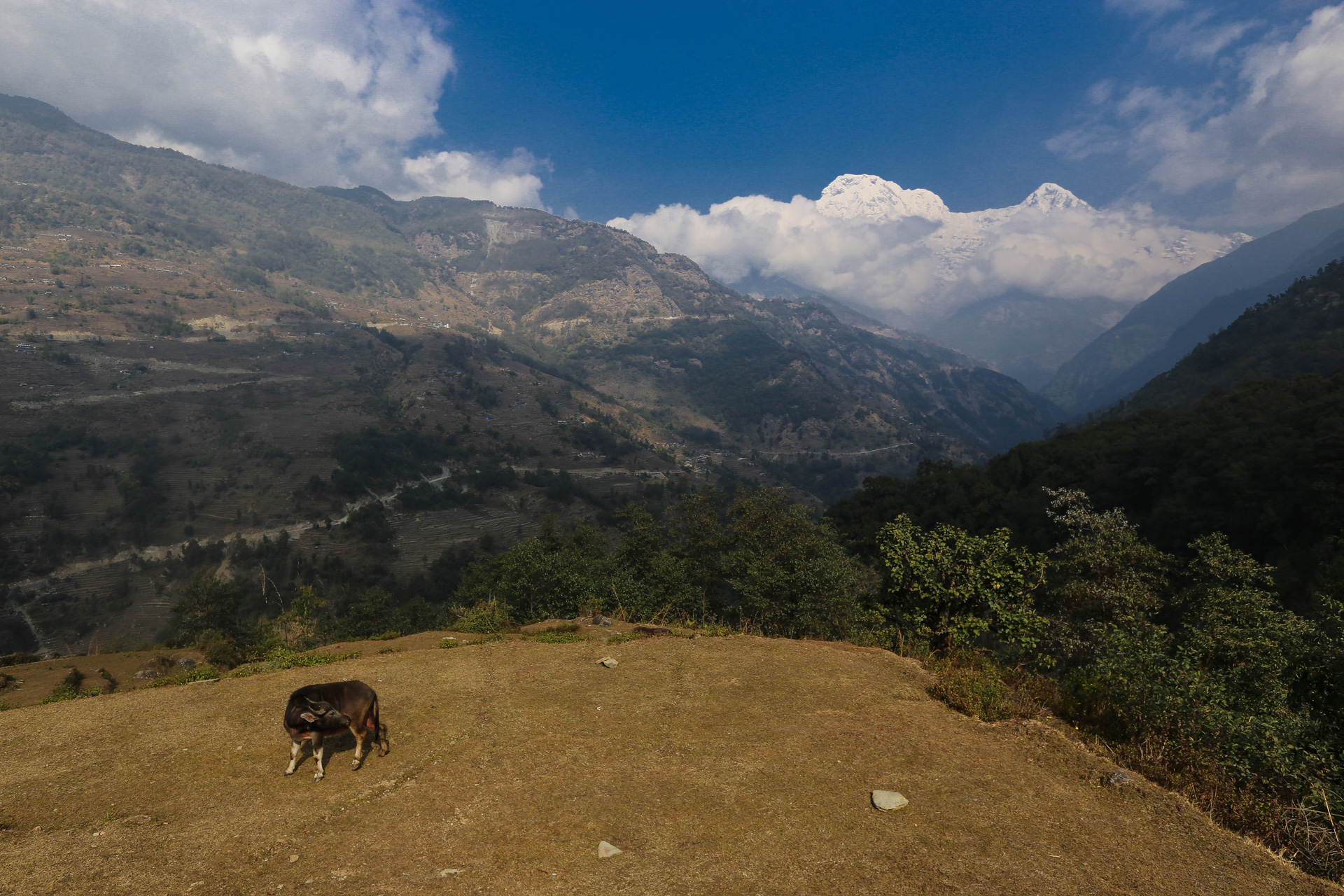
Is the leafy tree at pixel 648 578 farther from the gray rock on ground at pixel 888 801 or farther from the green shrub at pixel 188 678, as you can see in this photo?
the green shrub at pixel 188 678

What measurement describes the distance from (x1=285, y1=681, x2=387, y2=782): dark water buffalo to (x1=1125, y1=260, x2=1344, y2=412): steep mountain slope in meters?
120

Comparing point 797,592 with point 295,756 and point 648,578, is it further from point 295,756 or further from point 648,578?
point 295,756

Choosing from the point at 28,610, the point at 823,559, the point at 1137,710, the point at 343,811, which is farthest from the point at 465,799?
the point at 28,610

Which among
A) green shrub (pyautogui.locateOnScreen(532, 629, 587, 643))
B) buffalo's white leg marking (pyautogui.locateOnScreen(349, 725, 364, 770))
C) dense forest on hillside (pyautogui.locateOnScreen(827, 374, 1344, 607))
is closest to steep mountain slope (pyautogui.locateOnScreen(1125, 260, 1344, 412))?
dense forest on hillside (pyautogui.locateOnScreen(827, 374, 1344, 607))

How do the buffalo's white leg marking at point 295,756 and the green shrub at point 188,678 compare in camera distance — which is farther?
the green shrub at point 188,678

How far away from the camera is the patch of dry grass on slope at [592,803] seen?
602 cm

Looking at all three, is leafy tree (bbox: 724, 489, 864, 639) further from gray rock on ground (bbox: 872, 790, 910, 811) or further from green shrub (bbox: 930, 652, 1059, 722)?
gray rock on ground (bbox: 872, 790, 910, 811)

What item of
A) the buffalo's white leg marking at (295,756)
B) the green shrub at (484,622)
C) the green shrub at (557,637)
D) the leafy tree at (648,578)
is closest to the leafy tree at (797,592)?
the leafy tree at (648,578)

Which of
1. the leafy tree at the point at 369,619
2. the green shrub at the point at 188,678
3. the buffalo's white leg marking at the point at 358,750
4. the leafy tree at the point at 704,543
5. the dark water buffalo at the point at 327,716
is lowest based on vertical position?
the leafy tree at the point at 369,619

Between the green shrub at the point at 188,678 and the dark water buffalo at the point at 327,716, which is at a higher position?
the dark water buffalo at the point at 327,716

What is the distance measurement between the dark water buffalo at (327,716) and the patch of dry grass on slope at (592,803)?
1.20ft

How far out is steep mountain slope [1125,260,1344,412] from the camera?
92250 millimetres

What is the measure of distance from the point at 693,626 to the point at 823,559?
386 inches

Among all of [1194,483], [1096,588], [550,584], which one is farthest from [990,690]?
[1194,483]
